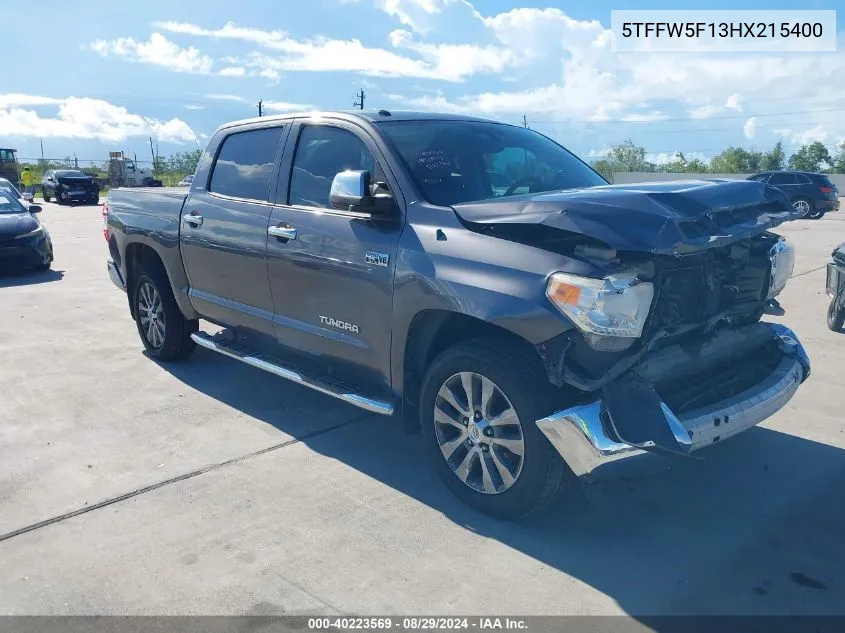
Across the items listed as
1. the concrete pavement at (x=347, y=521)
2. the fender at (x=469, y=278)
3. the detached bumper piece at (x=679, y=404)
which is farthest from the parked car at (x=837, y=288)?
the fender at (x=469, y=278)

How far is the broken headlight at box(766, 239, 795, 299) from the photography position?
404 centimetres

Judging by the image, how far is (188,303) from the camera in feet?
19.4

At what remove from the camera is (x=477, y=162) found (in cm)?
448

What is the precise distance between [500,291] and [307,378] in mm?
1670

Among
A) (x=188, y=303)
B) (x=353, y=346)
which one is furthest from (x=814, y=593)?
(x=188, y=303)

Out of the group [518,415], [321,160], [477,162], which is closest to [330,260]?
[321,160]

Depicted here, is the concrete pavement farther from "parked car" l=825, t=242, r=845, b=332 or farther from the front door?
"parked car" l=825, t=242, r=845, b=332

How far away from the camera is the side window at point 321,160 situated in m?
4.45

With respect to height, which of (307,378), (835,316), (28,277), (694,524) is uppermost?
(307,378)

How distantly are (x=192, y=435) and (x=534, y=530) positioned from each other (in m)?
2.44

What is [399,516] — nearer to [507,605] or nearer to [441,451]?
[441,451]

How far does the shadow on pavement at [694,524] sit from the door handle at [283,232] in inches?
51.4

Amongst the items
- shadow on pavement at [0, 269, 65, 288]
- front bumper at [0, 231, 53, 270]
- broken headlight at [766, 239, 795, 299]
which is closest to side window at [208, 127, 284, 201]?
broken headlight at [766, 239, 795, 299]

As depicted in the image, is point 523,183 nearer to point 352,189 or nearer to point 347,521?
point 352,189
